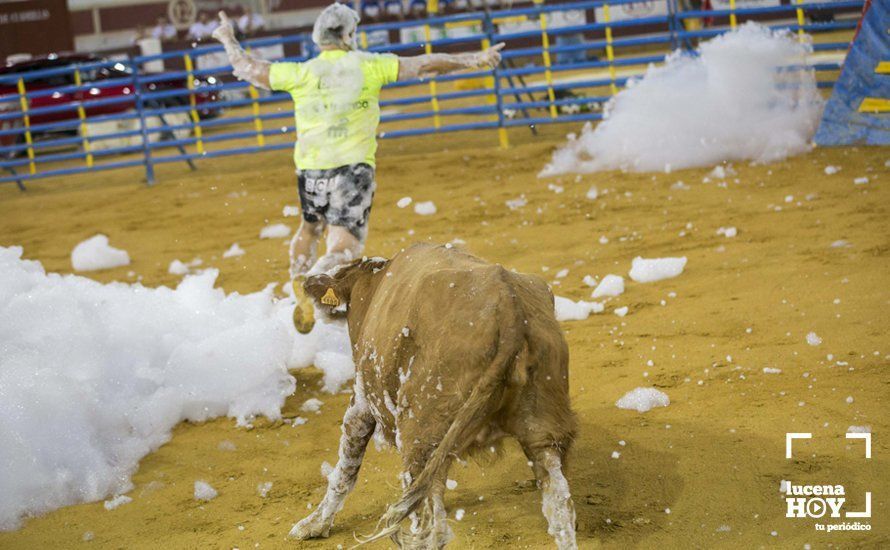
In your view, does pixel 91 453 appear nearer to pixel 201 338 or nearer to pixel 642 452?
pixel 201 338

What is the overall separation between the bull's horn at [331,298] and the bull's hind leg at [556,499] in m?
1.35

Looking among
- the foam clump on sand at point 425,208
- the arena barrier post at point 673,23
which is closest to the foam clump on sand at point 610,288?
the foam clump on sand at point 425,208

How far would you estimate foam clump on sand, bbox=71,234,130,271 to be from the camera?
9.76 metres

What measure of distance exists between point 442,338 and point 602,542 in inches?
40.4

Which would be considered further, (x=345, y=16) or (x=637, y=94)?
(x=637, y=94)

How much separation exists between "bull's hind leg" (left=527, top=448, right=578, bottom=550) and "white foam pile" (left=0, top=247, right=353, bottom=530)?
2.46m

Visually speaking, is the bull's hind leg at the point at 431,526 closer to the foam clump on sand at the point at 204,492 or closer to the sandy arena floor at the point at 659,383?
the sandy arena floor at the point at 659,383

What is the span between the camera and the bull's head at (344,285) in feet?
14.1

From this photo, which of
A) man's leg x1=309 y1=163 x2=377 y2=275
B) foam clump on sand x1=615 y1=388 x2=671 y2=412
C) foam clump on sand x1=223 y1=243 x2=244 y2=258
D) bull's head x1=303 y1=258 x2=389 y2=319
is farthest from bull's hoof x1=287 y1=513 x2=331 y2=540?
foam clump on sand x1=223 y1=243 x2=244 y2=258

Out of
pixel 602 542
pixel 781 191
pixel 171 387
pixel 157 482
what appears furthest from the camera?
pixel 781 191

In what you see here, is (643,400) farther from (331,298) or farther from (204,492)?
(204,492)

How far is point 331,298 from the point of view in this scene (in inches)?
171

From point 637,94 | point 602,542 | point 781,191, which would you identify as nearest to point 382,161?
point 637,94

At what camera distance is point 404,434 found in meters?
3.45
